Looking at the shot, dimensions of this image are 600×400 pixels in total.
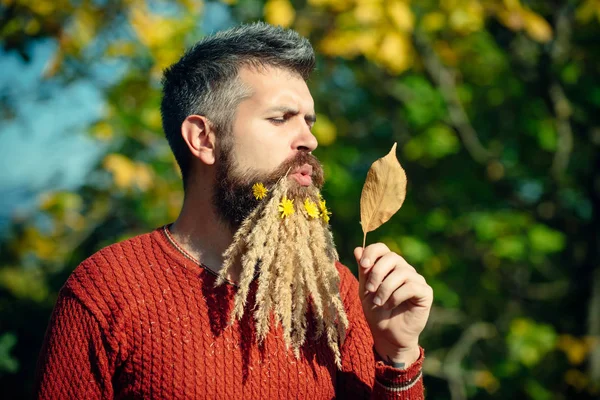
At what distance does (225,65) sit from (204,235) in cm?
51

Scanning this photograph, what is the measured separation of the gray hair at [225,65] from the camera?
2.04 metres

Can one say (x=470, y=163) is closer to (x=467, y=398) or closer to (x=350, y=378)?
(x=467, y=398)

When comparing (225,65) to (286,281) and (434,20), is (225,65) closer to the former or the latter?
(286,281)

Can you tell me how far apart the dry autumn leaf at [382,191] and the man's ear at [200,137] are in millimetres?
530

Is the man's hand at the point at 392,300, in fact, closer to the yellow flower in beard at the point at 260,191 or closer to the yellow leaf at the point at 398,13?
the yellow flower in beard at the point at 260,191

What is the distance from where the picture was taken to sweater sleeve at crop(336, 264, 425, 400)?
1838 mm

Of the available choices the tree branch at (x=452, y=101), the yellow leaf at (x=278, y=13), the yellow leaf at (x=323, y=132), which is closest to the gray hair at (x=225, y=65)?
the yellow leaf at (x=278, y=13)

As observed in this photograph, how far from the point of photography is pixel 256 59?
6.73ft

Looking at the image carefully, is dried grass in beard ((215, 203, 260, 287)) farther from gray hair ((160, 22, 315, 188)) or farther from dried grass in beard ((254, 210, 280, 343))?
gray hair ((160, 22, 315, 188))

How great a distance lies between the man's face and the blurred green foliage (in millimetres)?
1592

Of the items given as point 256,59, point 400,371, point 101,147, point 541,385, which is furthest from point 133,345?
point 541,385

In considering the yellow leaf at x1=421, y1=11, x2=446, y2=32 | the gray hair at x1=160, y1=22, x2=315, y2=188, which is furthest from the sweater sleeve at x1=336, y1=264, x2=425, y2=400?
the yellow leaf at x1=421, y1=11, x2=446, y2=32

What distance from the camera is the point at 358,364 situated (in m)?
2.00

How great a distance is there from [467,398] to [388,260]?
4.05 m
